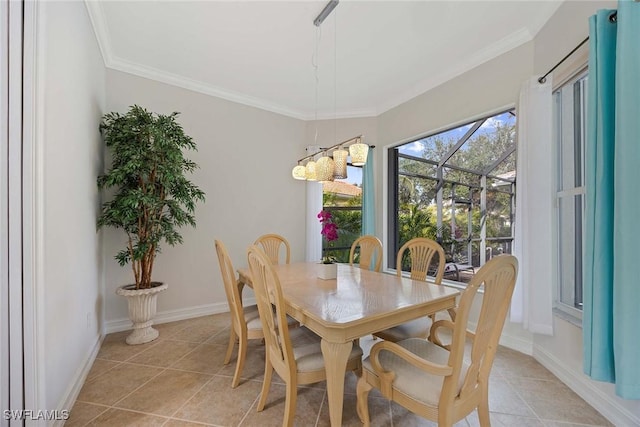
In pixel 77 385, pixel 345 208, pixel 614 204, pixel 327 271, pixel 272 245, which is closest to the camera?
pixel 614 204

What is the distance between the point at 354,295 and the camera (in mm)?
1650

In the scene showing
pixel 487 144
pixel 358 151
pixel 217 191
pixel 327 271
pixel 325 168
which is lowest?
pixel 327 271

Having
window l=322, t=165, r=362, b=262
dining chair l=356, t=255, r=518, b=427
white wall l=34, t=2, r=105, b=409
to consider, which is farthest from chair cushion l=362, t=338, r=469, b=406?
window l=322, t=165, r=362, b=262

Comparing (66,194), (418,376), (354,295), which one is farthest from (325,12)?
(418,376)

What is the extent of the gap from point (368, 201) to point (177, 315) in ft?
9.73

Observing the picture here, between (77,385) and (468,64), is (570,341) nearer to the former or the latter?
(468,64)

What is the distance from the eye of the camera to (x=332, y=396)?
1.23 meters

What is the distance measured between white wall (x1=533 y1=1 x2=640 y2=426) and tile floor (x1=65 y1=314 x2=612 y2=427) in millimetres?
78

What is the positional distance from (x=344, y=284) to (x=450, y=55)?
2646 mm

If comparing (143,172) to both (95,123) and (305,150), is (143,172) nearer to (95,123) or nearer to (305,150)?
(95,123)

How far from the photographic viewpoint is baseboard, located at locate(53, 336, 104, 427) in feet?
5.15

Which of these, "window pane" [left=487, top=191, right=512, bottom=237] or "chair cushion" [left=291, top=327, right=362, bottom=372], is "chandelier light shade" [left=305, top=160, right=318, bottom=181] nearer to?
"chair cushion" [left=291, top=327, right=362, bottom=372]

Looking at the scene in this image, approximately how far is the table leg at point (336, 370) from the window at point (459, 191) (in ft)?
8.58

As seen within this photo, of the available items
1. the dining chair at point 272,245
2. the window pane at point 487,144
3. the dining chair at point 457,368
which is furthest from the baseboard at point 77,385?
the window pane at point 487,144
